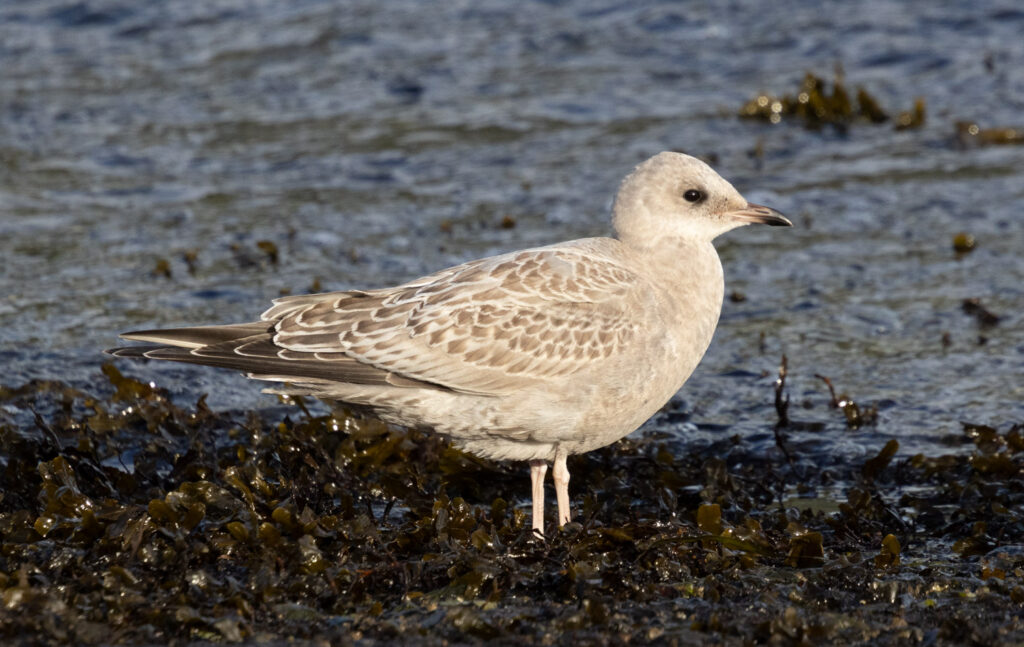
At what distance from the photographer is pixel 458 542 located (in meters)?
5.34

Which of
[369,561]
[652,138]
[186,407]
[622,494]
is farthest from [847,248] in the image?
[369,561]

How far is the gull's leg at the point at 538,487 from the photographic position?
19.4 ft

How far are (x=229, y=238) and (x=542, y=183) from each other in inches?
114

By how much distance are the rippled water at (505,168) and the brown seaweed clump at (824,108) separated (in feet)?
0.46

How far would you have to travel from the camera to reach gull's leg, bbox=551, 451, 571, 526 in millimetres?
5926

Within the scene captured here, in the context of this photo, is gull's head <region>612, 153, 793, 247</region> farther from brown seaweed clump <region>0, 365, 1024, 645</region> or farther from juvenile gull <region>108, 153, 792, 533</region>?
brown seaweed clump <region>0, 365, 1024, 645</region>

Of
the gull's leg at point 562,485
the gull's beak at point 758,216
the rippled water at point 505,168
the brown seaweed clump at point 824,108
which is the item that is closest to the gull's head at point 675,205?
the gull's beak at point 758,216

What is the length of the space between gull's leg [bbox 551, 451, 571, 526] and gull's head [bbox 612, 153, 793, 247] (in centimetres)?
115

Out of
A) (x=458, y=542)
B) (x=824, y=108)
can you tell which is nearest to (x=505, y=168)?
(x=824, y=108)

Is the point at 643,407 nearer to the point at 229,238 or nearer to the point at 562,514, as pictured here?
the point at 562,514

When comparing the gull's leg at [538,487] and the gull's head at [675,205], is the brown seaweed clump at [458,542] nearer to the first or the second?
the gull's leg at [538,487]

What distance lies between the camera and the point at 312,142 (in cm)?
1284

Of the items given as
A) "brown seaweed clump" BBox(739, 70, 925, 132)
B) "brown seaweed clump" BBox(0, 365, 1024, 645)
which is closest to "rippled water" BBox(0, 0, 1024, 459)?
"brown seaweed clump" BBox(739, 70, 925, 132)

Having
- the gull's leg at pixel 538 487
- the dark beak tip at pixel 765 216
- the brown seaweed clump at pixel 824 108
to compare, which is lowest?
the gull's leg at pixel 538 487
